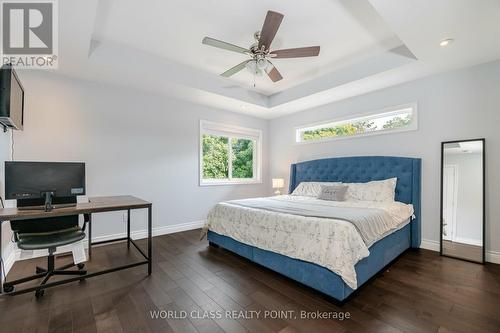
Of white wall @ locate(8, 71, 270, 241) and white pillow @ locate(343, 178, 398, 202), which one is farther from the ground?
white wall @ locate(8, 71, 270, 241)

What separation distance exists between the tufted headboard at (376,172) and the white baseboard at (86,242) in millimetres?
2626

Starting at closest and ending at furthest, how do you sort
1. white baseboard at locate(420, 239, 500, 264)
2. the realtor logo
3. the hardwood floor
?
the hardwood floor
the realtor logo
white baseboard at locate(420, 239, 500, 264)

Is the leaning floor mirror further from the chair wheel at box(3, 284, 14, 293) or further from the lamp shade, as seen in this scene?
the chair wheel at box(3, 284, 14, 293)

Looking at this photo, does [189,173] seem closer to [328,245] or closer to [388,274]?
[328,245]

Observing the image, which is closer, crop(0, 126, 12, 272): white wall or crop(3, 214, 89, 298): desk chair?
crop(3, 214, 89, 298): desk chair

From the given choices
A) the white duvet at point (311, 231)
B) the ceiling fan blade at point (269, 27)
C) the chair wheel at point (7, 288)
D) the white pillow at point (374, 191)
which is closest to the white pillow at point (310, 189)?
the white pillow at point (374, 191)

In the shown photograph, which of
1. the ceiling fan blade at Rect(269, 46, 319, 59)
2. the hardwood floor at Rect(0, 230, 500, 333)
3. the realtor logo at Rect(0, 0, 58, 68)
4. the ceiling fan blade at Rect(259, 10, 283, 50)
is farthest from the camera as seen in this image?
the ceiling fan blade at Rect(269, 46, 319, 59)

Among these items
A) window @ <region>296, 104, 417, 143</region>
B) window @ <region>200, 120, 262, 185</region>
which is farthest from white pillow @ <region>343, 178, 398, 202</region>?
window @ <region>200, 120, 262, 185</region>

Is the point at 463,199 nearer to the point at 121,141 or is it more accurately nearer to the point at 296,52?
the point at 296,52

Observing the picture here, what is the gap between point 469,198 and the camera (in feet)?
10.2

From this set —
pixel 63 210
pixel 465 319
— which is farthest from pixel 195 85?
pixel 465 319

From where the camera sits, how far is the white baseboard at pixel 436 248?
114 inches

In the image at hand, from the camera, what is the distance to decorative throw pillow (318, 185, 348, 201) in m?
3.73

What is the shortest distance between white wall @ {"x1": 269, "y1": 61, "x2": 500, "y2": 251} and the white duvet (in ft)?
2.26
